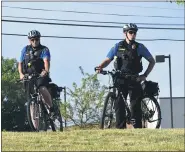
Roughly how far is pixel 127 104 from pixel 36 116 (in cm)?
146

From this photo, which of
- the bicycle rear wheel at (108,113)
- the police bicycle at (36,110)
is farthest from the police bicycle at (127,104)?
the police bicycle at (36,110)

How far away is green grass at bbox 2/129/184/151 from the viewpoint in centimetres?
623

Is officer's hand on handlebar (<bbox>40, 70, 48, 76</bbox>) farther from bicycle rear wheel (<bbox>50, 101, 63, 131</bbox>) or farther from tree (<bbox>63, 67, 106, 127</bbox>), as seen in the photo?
tree (<bbox>63, 67, 106, 127</bbox>)

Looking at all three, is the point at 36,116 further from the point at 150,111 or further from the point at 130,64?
the point at 150,111

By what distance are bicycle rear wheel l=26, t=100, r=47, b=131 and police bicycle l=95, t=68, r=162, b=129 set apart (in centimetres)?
94

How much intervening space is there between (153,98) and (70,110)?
10.4m

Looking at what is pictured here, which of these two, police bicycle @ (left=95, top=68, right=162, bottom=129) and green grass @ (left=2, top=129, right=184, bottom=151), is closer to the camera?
green grass @ (left=2, top=129, right=184, bottom=151)

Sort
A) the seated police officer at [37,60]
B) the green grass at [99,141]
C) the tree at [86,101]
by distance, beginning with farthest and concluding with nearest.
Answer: the tree at [86,101] < the seated police officer at [37,60] < the green grass at [99,141]

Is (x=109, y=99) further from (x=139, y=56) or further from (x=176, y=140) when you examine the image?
(x=176, y=140)

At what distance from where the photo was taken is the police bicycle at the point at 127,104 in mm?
8836

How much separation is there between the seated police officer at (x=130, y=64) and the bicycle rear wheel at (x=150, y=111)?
0.22m

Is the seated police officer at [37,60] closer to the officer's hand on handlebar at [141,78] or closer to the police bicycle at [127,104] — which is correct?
the police bicycle at [127,104]

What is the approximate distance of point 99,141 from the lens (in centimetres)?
673

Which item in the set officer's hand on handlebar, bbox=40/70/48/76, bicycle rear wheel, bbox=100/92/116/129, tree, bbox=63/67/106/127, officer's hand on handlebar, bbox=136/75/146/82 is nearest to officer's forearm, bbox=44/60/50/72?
officer's hand on handlebar, bbox=40/70/48/76
